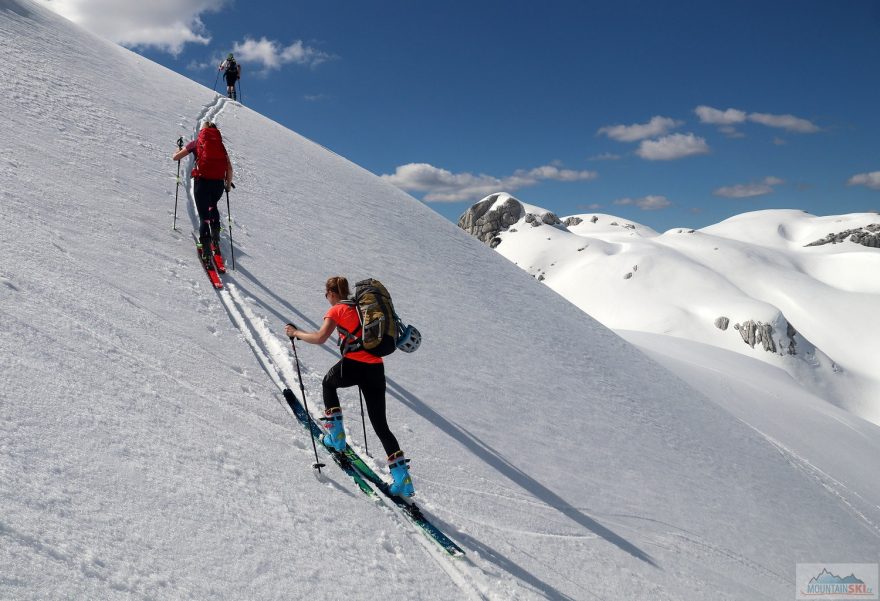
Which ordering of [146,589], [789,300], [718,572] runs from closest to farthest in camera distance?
[146,589] → [718,572] → [789,300]

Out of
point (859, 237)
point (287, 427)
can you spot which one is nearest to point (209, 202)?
point (287, 427)

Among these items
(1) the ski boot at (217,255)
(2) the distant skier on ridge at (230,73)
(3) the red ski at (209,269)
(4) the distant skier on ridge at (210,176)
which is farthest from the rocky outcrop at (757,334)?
(3) the red ski at (209,269)

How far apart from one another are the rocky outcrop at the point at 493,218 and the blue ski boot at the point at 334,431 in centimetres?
17082

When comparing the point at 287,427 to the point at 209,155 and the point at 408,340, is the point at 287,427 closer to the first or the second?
the point at 408,340

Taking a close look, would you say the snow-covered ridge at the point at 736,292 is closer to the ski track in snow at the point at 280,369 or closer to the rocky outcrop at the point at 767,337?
Result: the rocky outcrop at the point at 767,337

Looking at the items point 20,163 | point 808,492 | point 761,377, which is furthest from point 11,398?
point 761,377

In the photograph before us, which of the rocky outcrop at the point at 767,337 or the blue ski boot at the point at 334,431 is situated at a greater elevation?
the rocky outcrop at the point at 767,337

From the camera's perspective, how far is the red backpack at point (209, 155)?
35.0 feet

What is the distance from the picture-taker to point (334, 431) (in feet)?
20.5

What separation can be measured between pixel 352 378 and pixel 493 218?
183237mm

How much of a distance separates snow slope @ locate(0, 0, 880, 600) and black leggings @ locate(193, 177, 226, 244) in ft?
1.79

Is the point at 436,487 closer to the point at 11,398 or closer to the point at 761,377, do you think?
the point at 11,398

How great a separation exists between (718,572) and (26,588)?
28.3ft

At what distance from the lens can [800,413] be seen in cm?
2156
